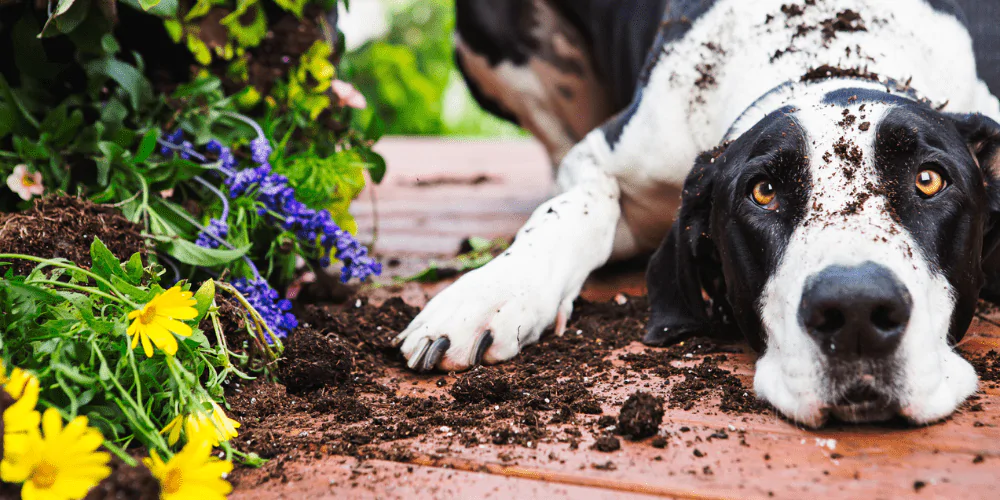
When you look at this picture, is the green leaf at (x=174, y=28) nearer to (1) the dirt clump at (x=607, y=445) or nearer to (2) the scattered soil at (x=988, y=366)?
(1) the dirt clump at (x=607, y=445)

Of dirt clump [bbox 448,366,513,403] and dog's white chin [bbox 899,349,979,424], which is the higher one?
dog's white chin [bbox 899,349,979,424]

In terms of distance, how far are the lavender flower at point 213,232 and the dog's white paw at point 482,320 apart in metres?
0.53

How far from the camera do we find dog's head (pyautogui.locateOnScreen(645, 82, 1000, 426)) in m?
1.40

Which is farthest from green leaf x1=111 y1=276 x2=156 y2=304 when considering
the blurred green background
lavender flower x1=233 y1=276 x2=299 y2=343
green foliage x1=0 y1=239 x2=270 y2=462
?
the blurred green background

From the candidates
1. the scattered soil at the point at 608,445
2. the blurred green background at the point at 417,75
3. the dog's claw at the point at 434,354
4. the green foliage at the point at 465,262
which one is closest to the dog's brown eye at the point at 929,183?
the scattered soil at the point at 608,445

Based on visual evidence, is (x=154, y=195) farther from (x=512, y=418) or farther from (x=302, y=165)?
(x=512, y=418)

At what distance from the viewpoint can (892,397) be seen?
1.40m

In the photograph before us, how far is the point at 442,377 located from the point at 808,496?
2.94 ft

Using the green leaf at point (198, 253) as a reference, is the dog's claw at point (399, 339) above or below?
below

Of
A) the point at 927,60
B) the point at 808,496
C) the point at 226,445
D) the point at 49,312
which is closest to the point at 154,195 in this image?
the point at 49,312

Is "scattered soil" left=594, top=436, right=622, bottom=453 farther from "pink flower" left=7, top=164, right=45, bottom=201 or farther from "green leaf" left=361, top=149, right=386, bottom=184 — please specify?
"pink flower" left=7, top=164, right=45, bottom=201

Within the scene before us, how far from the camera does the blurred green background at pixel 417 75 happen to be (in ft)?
30.7

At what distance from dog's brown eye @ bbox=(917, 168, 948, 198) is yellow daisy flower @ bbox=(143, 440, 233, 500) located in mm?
1377

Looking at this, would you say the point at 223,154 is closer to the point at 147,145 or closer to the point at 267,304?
the point at 147,145
